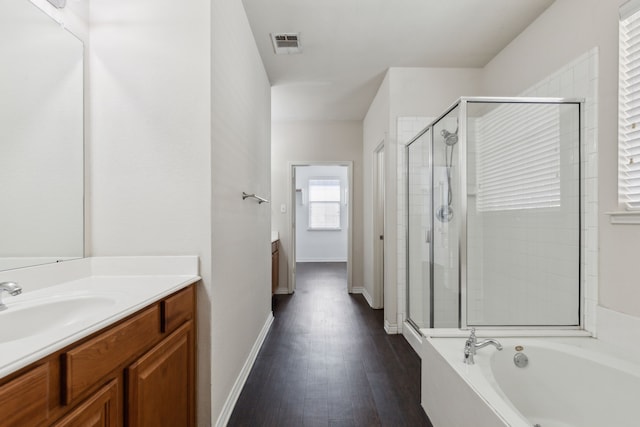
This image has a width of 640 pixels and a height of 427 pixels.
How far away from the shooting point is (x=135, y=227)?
151 cm

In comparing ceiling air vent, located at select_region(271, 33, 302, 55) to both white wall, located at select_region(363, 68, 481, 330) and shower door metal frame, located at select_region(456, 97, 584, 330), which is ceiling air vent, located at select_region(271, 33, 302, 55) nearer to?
white wall, located at select_region(363, 68, 481, 330)

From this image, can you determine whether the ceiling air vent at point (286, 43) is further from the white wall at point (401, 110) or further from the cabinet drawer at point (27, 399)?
the cabinet drawer at point (27, 399)

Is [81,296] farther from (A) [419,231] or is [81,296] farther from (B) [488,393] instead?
(A) [419,231]

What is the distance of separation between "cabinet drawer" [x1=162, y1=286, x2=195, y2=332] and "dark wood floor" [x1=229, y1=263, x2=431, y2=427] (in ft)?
2.56

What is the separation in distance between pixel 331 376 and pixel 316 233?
5.72 meters

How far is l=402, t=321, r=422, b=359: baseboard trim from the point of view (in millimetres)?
2578

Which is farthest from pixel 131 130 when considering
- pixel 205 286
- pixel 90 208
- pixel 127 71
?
pixel 205 286

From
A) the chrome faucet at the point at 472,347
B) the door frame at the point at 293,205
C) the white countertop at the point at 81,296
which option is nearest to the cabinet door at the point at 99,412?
the white countertop at the point at 81,296

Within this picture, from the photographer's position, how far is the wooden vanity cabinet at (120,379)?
0.67 m

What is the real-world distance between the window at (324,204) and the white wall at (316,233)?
0.32ft

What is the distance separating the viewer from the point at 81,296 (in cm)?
113

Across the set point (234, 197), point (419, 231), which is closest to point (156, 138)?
point (234, 197)

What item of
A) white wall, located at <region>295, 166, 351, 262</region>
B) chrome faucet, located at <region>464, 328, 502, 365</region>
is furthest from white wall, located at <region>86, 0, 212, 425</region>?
white wall, located at <region>295, 166, 351, 262</region>

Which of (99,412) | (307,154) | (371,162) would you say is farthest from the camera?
(307,154)
